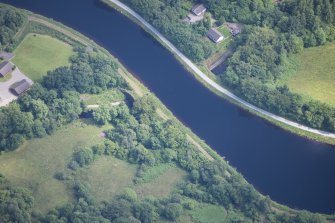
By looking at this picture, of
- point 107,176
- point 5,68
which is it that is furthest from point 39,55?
point 107,176

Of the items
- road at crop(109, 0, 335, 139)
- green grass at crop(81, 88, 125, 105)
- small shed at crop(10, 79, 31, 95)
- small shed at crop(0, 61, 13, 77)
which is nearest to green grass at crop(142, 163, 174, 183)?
green grass at crop(81, 88, 125, 105)

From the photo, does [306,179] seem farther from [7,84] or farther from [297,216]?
[7,84]

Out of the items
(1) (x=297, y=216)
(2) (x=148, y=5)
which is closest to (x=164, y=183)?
(1) (x=297, y=216)

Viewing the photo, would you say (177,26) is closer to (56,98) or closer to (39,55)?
(39,55)

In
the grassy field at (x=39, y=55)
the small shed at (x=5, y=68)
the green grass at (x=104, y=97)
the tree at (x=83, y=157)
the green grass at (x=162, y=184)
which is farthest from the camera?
the grassy field at (x=39, y=55)

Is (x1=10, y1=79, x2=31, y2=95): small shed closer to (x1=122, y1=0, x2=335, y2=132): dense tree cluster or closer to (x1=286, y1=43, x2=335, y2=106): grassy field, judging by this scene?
(x1=122, y1=0, x2=335, y2=132): dense tree cluster

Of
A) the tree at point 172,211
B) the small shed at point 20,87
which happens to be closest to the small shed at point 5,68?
the small shed at point 20,87

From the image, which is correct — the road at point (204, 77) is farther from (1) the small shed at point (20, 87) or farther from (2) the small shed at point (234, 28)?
(1) the small shed at point (20, 87)
